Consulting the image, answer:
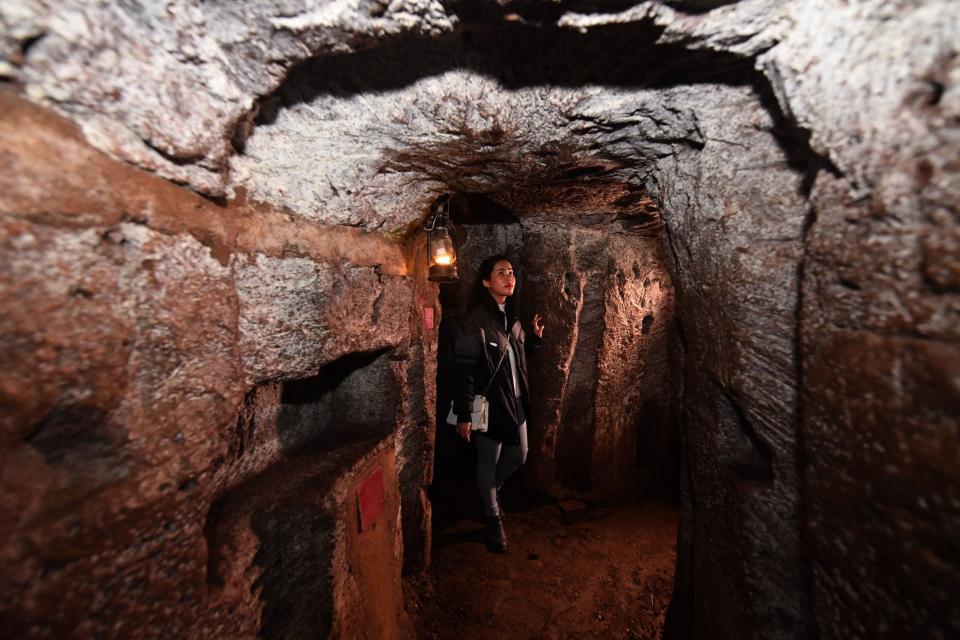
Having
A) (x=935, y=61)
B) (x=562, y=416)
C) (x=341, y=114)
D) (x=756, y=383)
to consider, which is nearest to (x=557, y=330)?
(x=562, y=416)

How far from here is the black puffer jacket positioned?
3.18 m

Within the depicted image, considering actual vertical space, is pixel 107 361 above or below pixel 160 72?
below

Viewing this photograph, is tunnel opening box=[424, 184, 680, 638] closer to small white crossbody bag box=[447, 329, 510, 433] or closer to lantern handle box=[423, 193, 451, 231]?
small white crossbody bag box=[447, 329, 510, 433]

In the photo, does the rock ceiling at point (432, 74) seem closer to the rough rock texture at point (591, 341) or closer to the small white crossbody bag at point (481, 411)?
the small white crossbody bag at point (481, 411)

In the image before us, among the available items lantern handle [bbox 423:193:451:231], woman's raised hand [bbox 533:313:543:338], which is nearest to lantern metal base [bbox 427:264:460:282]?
lantern handle [bbox 423:193:451:231]

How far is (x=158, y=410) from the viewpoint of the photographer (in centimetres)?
96

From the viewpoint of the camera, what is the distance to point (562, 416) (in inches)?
158

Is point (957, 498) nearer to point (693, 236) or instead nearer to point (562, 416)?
point (693, 236)

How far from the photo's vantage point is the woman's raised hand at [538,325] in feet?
12.4

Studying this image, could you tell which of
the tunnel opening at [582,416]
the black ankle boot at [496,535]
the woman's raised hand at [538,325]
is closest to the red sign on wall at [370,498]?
the tunnel opening at [582,416]

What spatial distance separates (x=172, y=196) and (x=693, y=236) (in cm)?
170

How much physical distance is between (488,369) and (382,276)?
144 centimetres

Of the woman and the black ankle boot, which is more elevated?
the woman

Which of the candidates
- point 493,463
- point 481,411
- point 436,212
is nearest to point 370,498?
point 481,411
